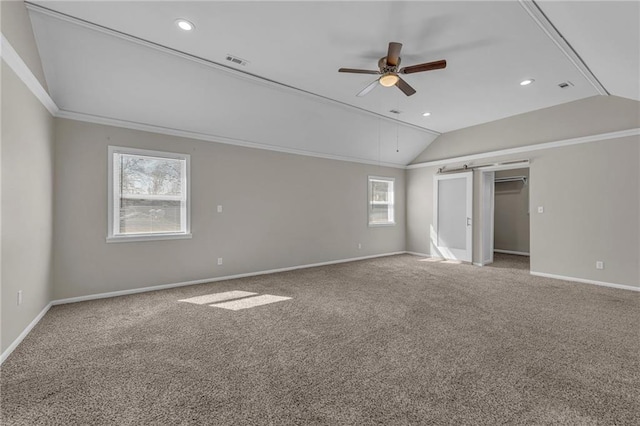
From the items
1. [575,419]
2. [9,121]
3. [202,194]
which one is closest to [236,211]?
[202,194]

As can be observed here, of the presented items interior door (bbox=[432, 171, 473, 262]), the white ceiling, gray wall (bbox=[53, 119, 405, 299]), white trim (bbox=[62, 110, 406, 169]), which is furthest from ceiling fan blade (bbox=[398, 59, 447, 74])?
interior door (bbox=[432, 171, 473, 262])

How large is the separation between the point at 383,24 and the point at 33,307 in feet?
15.7

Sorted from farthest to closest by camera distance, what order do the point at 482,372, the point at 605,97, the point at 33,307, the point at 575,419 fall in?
1. the point at 605,97
2. the point at 33,307
3. the point at 482,372
4. the point at 575,419

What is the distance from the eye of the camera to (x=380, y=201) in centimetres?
764

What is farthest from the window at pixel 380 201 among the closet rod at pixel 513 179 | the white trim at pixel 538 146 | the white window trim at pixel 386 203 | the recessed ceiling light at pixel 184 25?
the recessed ceiling light at pixel 184 25

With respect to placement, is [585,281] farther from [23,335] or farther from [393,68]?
[23,335]

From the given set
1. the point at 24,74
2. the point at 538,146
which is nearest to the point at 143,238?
the point at 24,74

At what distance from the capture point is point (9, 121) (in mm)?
2447

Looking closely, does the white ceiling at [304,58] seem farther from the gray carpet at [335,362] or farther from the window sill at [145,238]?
the gray carpet at [335,362]

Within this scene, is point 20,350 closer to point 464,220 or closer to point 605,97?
point 464,220

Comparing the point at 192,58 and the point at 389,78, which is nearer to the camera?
the point at 389,78

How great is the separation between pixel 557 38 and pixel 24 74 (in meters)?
5.44

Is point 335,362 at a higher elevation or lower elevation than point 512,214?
lower

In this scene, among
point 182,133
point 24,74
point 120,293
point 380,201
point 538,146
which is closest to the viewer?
point 24,74
